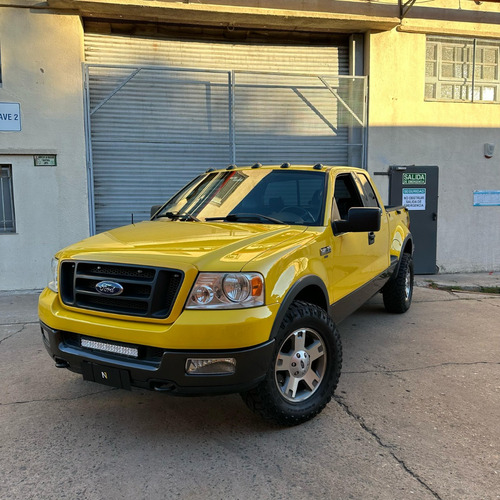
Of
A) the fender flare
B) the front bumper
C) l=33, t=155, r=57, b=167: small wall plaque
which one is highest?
l=33, t=155, r=57, b=167: small wall plaque

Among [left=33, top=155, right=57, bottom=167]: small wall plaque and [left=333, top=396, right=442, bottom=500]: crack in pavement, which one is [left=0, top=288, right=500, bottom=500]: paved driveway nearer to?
[left=333, top=396, right=442, bottom=500]: crack in pavement

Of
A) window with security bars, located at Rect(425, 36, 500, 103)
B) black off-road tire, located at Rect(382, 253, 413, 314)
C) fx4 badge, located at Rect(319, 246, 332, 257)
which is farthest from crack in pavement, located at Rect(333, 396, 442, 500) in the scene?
window with security bars, located at Rect(425, 36, 500, 103)

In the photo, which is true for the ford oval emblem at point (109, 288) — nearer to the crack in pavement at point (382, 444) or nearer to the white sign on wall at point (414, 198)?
the crack in pavement at point (382, 444)

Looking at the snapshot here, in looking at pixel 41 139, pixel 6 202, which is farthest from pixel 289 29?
pixel 6 202

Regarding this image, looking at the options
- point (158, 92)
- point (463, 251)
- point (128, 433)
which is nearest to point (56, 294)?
point (128, 433)

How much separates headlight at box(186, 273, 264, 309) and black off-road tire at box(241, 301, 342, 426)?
35cm

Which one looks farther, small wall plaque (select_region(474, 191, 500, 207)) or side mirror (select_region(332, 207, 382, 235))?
small wall plaque (select_region(474, 191, 500, 207))

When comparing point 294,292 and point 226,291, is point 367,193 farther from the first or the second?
point 226,291

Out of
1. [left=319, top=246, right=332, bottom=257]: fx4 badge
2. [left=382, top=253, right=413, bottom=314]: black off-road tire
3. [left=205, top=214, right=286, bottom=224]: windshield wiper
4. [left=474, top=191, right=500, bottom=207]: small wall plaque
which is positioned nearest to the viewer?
[left=319, top=246, right=332, bottom=257]: fx4 badge

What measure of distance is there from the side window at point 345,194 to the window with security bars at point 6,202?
234 inches

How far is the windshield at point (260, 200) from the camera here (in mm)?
3918

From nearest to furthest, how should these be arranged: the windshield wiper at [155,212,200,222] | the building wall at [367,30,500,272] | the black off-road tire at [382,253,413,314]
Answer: the windshield wiper at [155,212,200,222] < the black off-road tire at [382,253,413,314] < the building wall at [367,30,500,272]

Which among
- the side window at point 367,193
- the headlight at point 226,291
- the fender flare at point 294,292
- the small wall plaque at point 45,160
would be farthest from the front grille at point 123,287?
the small wall plaque at point 45,160

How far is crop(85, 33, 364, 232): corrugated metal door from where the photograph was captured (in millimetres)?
8227
